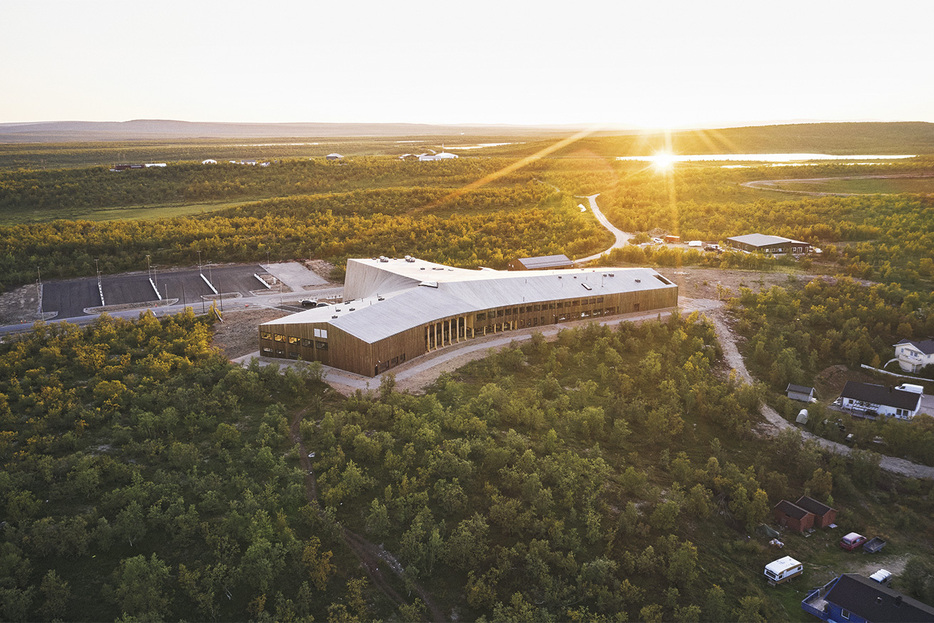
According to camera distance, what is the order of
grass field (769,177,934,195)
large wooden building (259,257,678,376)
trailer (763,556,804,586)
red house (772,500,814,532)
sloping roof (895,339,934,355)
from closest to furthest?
1. trailer (763,556,804,586)
2. red house (772,500,814,532)
3. large wooden building (259,257,678,376)
4. sloping roof (895,339,934,355)
5. grass field (769,177,934,195)

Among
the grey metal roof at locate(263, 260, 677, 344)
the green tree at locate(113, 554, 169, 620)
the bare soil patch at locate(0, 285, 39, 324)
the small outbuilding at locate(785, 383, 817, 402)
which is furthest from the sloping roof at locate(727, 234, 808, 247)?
the bare soil patch at locate(0, 285, 39, 324)

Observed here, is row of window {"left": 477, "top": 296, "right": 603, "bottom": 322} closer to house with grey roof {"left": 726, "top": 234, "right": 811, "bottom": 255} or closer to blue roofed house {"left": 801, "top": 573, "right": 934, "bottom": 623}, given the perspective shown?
blue roofed house {"left": 801, "top": 573, "right": 934, "bottom": 623}

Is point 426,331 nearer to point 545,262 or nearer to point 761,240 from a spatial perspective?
point 545,262

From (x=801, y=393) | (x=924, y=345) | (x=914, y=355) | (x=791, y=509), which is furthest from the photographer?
(x=924, y=345)

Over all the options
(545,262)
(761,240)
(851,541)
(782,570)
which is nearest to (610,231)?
(761,240)

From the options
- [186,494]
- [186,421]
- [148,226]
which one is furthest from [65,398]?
[148,226]

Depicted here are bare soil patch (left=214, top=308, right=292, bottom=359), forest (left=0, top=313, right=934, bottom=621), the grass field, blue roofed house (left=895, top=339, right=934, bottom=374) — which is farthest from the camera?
the grass field

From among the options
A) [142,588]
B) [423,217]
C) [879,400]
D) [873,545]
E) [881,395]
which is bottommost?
[873,545]
